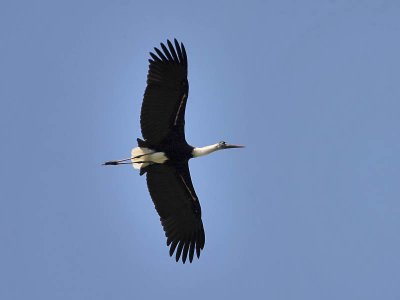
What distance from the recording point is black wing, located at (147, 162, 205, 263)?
24438 millimetres

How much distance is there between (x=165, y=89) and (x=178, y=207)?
3690 mm

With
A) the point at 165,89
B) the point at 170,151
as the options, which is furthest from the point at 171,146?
the point at 165,89

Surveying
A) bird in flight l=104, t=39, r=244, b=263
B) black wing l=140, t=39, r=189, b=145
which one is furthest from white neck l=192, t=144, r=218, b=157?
black wing l=140, t=39, r=189, b=145

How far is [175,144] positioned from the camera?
2392cm

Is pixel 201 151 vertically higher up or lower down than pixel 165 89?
lower down

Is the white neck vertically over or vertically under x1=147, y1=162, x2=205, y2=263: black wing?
over

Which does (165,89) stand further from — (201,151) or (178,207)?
(178,207)

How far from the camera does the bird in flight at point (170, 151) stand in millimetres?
23172

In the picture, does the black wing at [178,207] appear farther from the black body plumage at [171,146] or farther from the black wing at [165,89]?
the black wing at [165,89]

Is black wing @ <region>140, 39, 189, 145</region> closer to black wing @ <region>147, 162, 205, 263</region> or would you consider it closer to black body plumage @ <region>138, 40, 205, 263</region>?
black body plumage @ <region>138, 40, 205, 263</region>

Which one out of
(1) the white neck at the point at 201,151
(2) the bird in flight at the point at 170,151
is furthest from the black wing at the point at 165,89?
(1) the white neck at the point at 201,151

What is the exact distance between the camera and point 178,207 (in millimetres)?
24781

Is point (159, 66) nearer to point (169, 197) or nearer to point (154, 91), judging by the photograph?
point (154, 91)

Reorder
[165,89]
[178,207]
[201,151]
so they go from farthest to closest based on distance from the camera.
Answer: [178,207], [201,151], [165,89]
